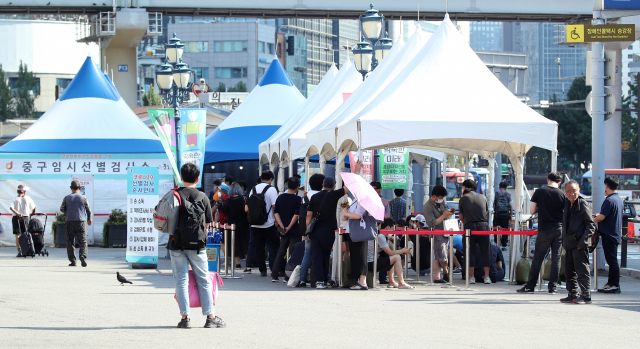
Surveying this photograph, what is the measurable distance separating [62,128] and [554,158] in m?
15.6

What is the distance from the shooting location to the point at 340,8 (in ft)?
146

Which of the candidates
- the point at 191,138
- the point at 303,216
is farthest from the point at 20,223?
the point at 303,216

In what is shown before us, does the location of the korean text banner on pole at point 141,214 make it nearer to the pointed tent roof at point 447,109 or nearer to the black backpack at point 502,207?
the pointed tent roof at point 447,109

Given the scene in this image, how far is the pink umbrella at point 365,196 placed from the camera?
1202cm

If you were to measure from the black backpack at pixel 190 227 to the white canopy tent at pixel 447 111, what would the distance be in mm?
4560

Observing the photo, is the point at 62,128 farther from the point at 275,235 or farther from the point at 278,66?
the point at 275,235

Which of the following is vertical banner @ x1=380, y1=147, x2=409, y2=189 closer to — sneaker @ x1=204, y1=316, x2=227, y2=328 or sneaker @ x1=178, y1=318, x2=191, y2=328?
sneaker @ x1=204, y1=316, x2=227, y2=328

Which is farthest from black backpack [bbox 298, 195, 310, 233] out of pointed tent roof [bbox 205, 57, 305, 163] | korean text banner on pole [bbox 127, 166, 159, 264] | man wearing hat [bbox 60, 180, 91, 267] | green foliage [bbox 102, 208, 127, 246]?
pointed tent roof [bbox 205, 57, 305, 163]

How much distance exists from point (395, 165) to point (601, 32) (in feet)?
18.7

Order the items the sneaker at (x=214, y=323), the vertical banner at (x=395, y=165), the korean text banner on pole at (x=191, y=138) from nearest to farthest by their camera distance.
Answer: the sneaker at (x=214, y=323)
the korean text banner on pole at (x=191, y=138)
the vertical banner at (x=395, y=165)

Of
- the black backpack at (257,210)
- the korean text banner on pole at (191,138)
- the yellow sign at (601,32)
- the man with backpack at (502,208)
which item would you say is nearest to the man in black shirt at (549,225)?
the yellow sign at (601,32)

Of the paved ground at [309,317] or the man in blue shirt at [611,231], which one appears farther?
the man in blue shirt at [611,231]

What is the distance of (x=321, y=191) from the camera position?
12.9 m

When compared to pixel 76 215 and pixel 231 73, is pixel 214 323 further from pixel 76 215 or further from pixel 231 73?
pixel 231 73
